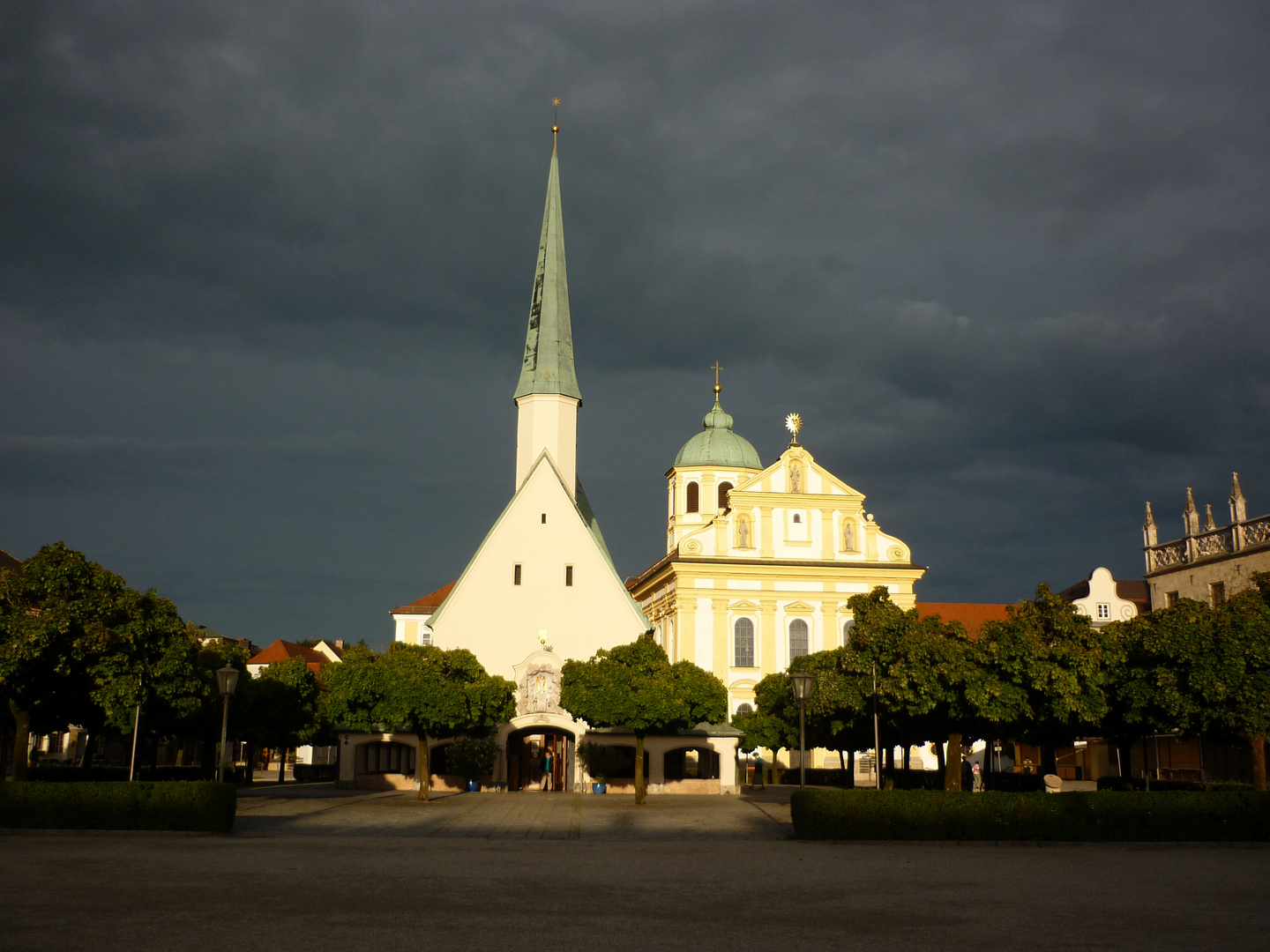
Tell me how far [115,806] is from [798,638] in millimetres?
48455

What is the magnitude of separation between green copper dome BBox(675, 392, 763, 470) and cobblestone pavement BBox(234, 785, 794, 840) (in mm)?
43305

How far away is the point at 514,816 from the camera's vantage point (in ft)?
113

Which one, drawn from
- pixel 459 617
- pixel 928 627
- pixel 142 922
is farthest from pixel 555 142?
pixel 142 922

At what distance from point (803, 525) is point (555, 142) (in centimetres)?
2780

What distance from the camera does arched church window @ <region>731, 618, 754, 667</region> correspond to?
2689 inches

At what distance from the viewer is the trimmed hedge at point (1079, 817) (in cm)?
2511

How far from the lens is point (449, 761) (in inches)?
1950

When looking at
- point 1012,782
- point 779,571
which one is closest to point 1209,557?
point 1012,782

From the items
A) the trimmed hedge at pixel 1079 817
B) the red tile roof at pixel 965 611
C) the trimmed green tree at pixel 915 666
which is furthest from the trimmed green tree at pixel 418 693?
the red tile roof at pixel 965 611

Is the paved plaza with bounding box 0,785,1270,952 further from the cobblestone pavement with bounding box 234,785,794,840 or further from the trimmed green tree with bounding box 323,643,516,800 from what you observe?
the trimmed green tree with bounding box 323,643,516,800

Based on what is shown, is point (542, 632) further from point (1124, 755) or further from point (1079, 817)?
point (1079, 817)

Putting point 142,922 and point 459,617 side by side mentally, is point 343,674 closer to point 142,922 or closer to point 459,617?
point 459,617

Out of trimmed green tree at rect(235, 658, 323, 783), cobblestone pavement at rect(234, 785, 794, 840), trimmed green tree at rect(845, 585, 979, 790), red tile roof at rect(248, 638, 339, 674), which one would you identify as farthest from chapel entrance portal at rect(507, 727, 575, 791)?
red tile roof at rect(248, 638, 339, 674)

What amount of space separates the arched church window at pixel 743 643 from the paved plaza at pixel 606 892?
39991 mm
